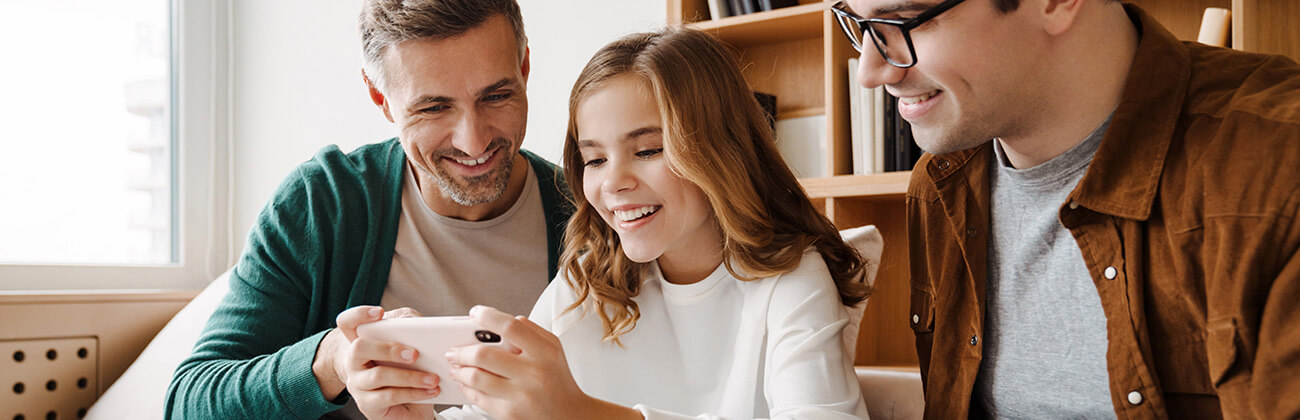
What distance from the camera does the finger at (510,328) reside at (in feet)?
3.32

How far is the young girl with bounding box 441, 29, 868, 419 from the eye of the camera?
4.43ft

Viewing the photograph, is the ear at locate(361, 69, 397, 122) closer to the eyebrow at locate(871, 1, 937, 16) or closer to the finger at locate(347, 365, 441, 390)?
the finger at locate(347, 365, 441, 390)

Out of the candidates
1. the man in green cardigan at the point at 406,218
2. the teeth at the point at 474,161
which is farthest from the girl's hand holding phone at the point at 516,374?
the teeth at the point at 474,161

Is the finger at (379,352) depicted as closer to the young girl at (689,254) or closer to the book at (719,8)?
the young girl at (689,254)

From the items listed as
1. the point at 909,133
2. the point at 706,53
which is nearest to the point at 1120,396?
the point at 706,53

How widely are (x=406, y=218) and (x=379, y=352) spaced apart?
70 centimetres

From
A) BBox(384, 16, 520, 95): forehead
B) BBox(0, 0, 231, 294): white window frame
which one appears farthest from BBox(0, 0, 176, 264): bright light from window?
BBox(384, 16, 520, 95): forehead

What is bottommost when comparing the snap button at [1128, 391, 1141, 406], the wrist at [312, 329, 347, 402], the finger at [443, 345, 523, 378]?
the wrist at [312, 329, 347, 402]

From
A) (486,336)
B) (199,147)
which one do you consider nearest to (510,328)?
(486,336)

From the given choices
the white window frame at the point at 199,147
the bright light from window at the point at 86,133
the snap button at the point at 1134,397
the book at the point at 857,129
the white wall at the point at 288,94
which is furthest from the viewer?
the white wall at the point at 288,94

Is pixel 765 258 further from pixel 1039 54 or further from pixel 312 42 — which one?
pixel 312 42

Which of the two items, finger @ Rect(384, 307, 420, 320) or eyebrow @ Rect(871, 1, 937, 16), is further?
finger @ Rect(384, 307, 420, 320)

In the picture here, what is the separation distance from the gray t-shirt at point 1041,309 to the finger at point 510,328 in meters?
0.68

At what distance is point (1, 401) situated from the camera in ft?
6.43
